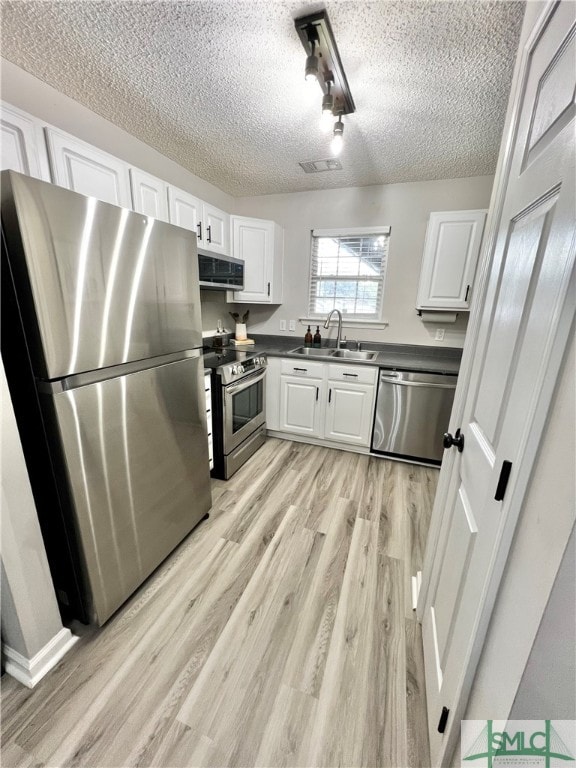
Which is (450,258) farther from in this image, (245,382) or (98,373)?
(98,373)

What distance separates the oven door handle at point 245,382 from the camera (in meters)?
2.40

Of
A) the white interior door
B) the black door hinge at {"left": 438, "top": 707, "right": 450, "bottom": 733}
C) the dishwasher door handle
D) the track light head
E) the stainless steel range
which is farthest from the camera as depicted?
the dishwasher door handle

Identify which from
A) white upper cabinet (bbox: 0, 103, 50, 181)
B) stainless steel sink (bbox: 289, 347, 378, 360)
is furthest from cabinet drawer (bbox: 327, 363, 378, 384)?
white upper cabinet (bbox: 0, 103, 50, 181)

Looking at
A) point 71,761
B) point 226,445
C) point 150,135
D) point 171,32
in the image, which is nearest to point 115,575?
point 71,761

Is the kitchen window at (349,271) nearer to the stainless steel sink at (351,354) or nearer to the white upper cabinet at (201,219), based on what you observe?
the stainless steel sink at (351,354)

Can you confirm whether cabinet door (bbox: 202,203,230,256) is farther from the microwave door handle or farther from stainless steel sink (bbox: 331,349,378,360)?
stainless steel sink (bbox: 331,349,378,360)

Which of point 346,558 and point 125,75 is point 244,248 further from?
point 346,558

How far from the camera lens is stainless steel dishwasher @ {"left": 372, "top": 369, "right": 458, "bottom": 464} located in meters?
2.53

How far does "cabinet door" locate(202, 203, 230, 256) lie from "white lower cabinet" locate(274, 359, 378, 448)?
122 cm

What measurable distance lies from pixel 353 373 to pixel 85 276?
2.15 meters

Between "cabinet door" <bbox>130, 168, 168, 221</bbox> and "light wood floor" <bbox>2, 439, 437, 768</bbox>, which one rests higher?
"cabinet door" <bbox>130, 168, 168, 221</bbox>

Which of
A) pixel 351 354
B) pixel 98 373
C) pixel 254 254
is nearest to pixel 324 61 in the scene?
pixel 98 373

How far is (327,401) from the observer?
2926 millimetres

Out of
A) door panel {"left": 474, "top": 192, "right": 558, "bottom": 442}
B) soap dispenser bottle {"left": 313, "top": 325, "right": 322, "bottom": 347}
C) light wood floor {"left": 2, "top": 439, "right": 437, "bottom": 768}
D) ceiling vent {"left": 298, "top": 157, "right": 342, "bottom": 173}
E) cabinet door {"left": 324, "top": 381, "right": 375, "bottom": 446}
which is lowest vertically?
light wood floor {"left": 2, "top": 439, "right": 437, "bottom": 768}
